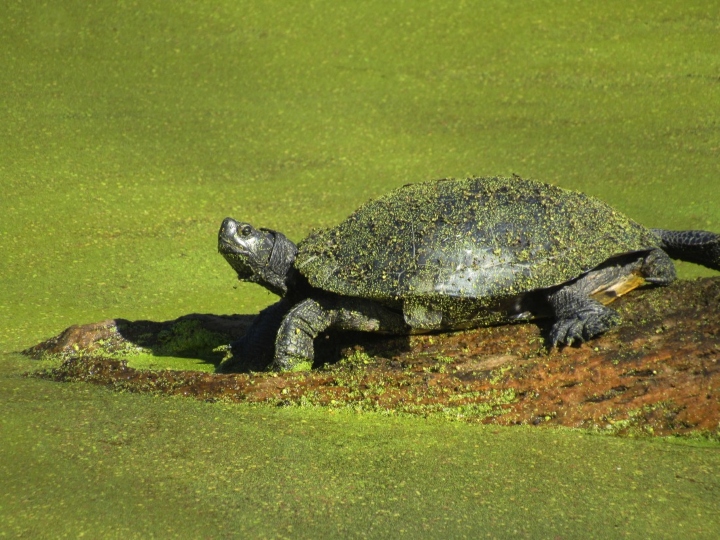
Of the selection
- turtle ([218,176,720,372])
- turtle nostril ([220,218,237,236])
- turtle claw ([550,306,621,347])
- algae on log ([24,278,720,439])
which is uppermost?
turtle nostril ([220,218,237,236])

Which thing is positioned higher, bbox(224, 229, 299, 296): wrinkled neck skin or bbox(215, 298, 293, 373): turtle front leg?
bbox(224, 229, 299, 296): wrinkled neck skin

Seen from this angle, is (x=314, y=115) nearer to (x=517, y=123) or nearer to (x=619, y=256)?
(x=517, y=123)

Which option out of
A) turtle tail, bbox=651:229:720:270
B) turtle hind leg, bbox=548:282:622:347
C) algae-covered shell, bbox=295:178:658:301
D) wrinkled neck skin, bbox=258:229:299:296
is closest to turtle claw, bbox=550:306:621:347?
turtle hind leg, bbox=548:282:622:347

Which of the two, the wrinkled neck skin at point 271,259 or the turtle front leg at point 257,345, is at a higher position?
the wrinkled neck skin at point 271,259

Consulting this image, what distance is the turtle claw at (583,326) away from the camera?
2.40 m

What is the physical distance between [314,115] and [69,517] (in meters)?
4.09

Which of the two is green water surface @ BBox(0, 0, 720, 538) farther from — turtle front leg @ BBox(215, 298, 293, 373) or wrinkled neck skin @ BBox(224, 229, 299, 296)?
wrinkled neck skin @ BBox(224, 229, 299, 296)

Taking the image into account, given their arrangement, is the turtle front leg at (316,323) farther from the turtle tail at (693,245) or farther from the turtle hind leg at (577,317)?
the turtle tail at (693,245)

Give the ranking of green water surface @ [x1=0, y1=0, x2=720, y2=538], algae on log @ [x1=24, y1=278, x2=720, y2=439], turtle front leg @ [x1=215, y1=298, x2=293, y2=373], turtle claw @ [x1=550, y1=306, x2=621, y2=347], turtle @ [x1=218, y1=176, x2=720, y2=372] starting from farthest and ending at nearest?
turtle front leg @ [x1=215, y1=298, x2=293, y2=373] → turtle @ [x1=218, y1=176, x2=720, y2=372] → turtle claw @ [x1=550, y1=306, x2=621, y2=347] → algae on log @ [x1=24, y1=278, x2=720, y2=439] → green water surface @ [x1=0, y1=0, x2=720, y2=538]

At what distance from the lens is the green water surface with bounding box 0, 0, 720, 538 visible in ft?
6.13

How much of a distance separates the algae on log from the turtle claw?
3cm

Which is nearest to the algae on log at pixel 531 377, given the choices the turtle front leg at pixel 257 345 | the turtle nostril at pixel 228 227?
the turtle front leg at pixel 257 345

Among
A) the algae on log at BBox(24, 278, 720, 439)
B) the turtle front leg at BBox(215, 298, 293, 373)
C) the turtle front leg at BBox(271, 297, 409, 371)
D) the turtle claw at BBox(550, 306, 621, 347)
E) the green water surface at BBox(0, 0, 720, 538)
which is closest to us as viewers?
the green water surface at BBox(0, 0, 720, 538)

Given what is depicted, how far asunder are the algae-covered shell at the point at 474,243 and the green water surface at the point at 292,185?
522 millimetres
